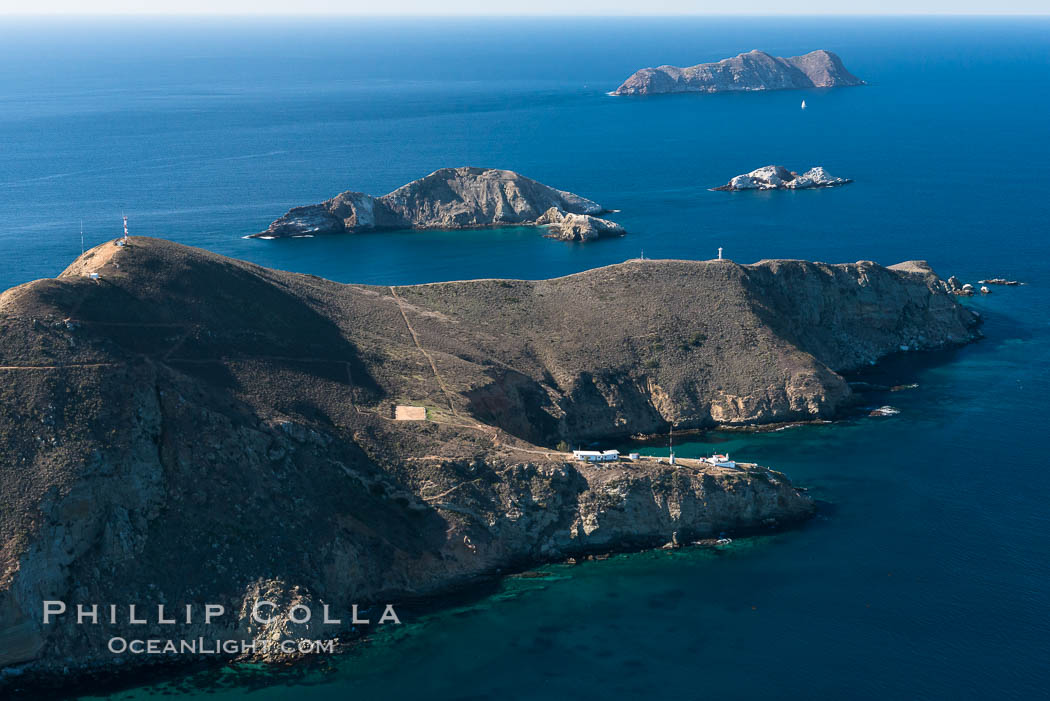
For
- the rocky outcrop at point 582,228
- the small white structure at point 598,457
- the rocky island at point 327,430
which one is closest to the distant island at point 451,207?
the rocky outcrop at point 582,228

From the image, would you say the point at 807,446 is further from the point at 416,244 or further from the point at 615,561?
the point at 416,244

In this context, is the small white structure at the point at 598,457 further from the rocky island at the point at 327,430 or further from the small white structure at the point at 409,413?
the small white structure at the point at 409,413

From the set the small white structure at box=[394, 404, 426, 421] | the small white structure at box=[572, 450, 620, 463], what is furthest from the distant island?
the small white structure at box=[572, 450, 620, 463]

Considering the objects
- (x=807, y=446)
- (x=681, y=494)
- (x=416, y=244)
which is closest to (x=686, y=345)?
(x=807, y=446)

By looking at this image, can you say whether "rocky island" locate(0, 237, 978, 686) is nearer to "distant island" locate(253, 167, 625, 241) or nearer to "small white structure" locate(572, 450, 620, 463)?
"small white structure" locate(572, 450, 620, 463)

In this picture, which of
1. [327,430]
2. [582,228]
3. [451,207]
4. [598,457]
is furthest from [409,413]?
[451,207]
